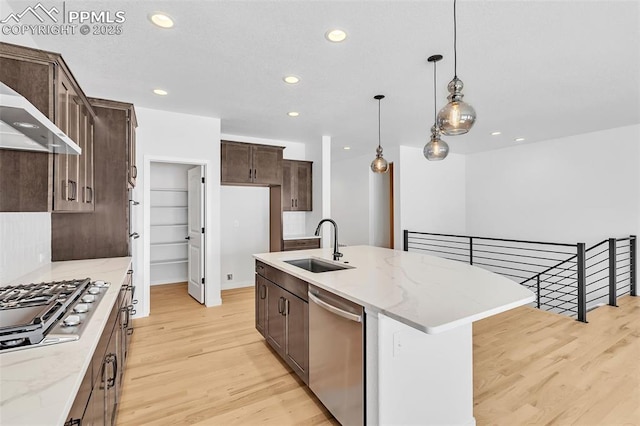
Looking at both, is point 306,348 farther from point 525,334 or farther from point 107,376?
point 525,334

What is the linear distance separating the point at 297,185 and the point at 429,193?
291cm

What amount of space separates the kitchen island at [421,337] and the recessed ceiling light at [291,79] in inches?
80.8

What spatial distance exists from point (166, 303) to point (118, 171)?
7.42 ft

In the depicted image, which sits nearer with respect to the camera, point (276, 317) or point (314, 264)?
point (276, 317)

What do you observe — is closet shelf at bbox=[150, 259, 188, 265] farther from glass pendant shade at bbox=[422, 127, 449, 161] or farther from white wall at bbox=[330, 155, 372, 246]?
glass pendant shade at bbox=[422, 127, 449, 161]

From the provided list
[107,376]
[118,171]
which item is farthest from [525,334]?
[118,171]

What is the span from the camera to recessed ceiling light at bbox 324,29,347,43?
7.34 ft

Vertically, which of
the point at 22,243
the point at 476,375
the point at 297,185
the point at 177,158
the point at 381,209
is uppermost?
the point at 177,158

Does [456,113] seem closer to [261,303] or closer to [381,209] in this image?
[261,303]

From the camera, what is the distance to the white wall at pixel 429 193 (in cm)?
629

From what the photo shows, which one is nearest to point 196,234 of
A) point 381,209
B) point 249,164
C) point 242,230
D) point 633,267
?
point 242,230

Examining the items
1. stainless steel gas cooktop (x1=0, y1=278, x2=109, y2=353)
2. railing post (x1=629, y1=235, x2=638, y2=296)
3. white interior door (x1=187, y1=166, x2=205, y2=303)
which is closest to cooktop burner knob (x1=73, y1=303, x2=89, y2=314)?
stainless steel gas cooktop (x1=0, y1=278, x2=109, y2=353)

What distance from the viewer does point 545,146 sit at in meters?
5.79

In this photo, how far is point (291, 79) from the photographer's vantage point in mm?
3062
